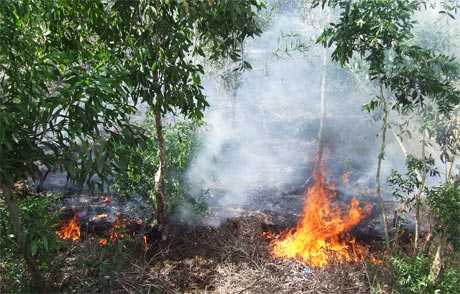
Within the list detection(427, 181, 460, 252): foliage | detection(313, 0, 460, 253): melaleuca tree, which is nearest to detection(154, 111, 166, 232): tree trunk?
detection(313, 0, 460, 253): melaleuca tree

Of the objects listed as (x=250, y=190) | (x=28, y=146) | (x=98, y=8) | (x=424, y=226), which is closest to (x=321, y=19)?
(x=250, y=190)

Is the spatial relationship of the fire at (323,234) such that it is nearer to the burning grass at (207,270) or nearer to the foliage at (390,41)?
the burning grass at (207,270)

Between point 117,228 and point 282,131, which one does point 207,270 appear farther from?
point 282,131

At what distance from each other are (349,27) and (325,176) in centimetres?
591

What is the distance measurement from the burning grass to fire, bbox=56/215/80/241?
3.03ft

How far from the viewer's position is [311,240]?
6.20m

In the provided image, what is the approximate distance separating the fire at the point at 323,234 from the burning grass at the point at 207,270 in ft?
1.09

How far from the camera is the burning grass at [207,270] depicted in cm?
440

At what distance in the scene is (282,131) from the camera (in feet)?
41.6

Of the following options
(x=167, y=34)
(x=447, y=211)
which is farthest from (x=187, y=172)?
(x=447, y=211)

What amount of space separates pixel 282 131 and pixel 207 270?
26.2ft

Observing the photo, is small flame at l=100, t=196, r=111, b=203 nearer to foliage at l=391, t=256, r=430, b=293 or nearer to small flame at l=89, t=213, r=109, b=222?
small flame at l=89, t=213, r=109, b=222

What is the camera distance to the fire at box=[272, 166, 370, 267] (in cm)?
557

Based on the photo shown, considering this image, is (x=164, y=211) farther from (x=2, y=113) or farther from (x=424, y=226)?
(x=424, y=226)
